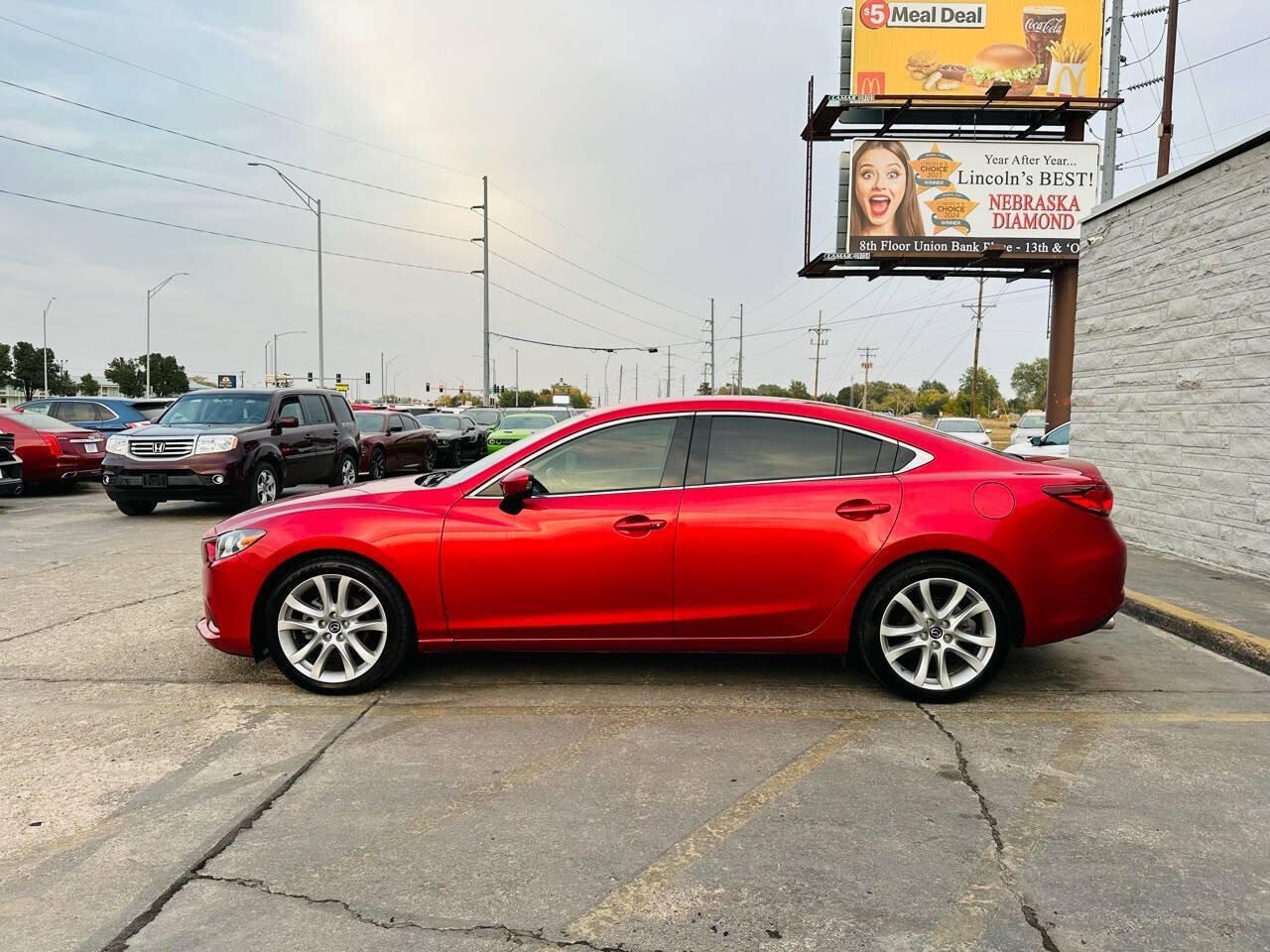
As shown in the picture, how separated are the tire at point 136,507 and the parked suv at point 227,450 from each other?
1 cm

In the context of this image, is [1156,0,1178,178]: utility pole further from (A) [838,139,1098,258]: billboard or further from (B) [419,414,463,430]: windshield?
(B) [419,414,463,430]: windshield

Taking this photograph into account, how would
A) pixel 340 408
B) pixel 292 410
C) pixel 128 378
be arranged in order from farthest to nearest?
pixel 128 378
pixel 340 408
pixel 292 410

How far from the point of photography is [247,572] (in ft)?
15.9

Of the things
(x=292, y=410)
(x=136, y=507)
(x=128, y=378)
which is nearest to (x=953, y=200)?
(x=292, y=410)

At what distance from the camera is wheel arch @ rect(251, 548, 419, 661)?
4801 mm

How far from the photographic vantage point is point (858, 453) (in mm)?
4914

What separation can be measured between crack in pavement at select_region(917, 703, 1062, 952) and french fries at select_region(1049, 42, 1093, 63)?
26908 mm

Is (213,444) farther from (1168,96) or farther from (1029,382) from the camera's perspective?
(1029,382)

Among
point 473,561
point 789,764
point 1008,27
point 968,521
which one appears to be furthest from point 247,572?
point 1008,27

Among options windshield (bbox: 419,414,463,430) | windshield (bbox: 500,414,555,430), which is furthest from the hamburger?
windshield (bbox: 419,414,463,430)

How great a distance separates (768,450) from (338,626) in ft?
7.97

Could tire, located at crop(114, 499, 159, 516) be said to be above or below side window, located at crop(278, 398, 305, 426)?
below

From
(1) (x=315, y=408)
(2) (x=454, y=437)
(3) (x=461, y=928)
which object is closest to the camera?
(3) (x=461, y=928)

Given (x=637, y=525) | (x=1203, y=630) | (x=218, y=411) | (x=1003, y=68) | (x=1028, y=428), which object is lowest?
(x=1203, y=630)
